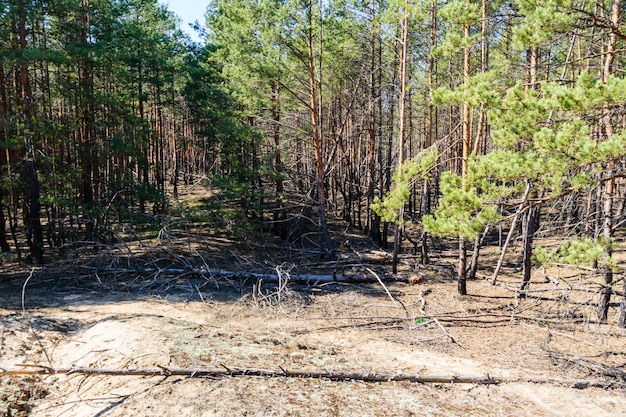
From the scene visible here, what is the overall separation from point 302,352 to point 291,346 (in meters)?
0.40

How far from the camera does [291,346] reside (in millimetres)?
7438

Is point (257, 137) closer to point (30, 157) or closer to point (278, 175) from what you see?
point (278, 175)

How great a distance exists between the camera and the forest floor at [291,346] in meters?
5.21

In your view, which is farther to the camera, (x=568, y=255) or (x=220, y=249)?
(x=220, y=249)

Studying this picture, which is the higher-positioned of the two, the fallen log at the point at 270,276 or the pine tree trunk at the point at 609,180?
the pine tree trunk at the point at 609,180

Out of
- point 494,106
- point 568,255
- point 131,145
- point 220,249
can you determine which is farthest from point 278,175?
point 568,255

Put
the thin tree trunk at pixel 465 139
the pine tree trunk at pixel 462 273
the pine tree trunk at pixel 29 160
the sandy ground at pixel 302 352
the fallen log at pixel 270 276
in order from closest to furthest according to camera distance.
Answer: the sandy ground at pixel 302 352 → the thin tree trunk at pixel 465 139 → the pine tree trunk at pixel 462 273 → the pine tree trunk at pixel 29 160 → the fallen log at pixel 270 276

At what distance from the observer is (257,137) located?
1686 centimetres

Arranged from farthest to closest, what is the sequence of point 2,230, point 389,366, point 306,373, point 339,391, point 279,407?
1. point 2,230
2. point 389,366
3. point 306,373
4. point 339,391
5. point 279,407

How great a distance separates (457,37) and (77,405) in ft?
32.1

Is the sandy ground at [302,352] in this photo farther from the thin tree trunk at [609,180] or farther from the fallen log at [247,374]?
the thin tree trunk at [609,180]

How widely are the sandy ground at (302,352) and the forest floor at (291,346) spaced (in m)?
0.03

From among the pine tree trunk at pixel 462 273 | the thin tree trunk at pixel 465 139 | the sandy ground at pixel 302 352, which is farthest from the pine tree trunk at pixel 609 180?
the pine tree trunk at pixel 462 273

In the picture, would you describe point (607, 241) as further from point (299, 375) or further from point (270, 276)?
point (270, 276)
